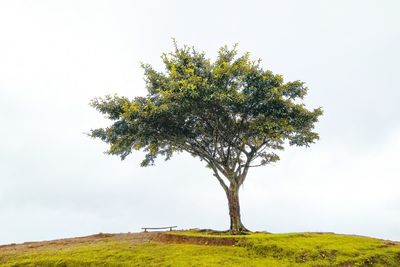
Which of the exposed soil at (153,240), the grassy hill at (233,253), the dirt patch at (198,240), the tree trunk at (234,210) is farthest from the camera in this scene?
the tree trunk at (234,210)

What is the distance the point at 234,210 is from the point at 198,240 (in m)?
5.86

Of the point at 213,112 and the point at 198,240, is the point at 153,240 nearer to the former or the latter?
the point at 198,240

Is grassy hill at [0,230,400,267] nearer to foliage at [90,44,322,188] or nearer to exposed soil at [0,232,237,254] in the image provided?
exposed soil at [0,232,237,254]

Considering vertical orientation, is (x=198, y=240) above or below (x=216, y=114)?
below

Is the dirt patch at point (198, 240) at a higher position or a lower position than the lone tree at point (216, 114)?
lower

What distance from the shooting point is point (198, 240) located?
1126 inches

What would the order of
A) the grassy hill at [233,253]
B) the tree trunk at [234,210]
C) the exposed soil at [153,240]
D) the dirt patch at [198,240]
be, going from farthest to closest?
the tree trunk at [234,210] < the exposed soil at [153,240] < the dirt patch at [198,240] < the grassy hill at [233,253]

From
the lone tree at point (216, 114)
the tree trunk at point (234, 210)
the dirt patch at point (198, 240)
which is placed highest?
the lone tree at point (216, 114)

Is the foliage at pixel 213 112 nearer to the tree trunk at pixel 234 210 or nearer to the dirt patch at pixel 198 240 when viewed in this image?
the tree trunk at pixel 234 210

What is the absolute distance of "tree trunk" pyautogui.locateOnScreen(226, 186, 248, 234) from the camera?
108 feet

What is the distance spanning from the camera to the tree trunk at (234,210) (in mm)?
32875

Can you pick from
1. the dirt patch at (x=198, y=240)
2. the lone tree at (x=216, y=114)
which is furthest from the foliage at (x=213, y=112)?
the dirt patch at (x=198, y=240)

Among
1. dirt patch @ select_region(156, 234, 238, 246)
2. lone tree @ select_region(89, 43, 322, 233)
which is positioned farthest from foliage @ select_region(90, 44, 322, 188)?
dirt patch @ select_region(156, 234, 238, 246)

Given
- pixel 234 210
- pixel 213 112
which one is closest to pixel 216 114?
pixel 213 112
